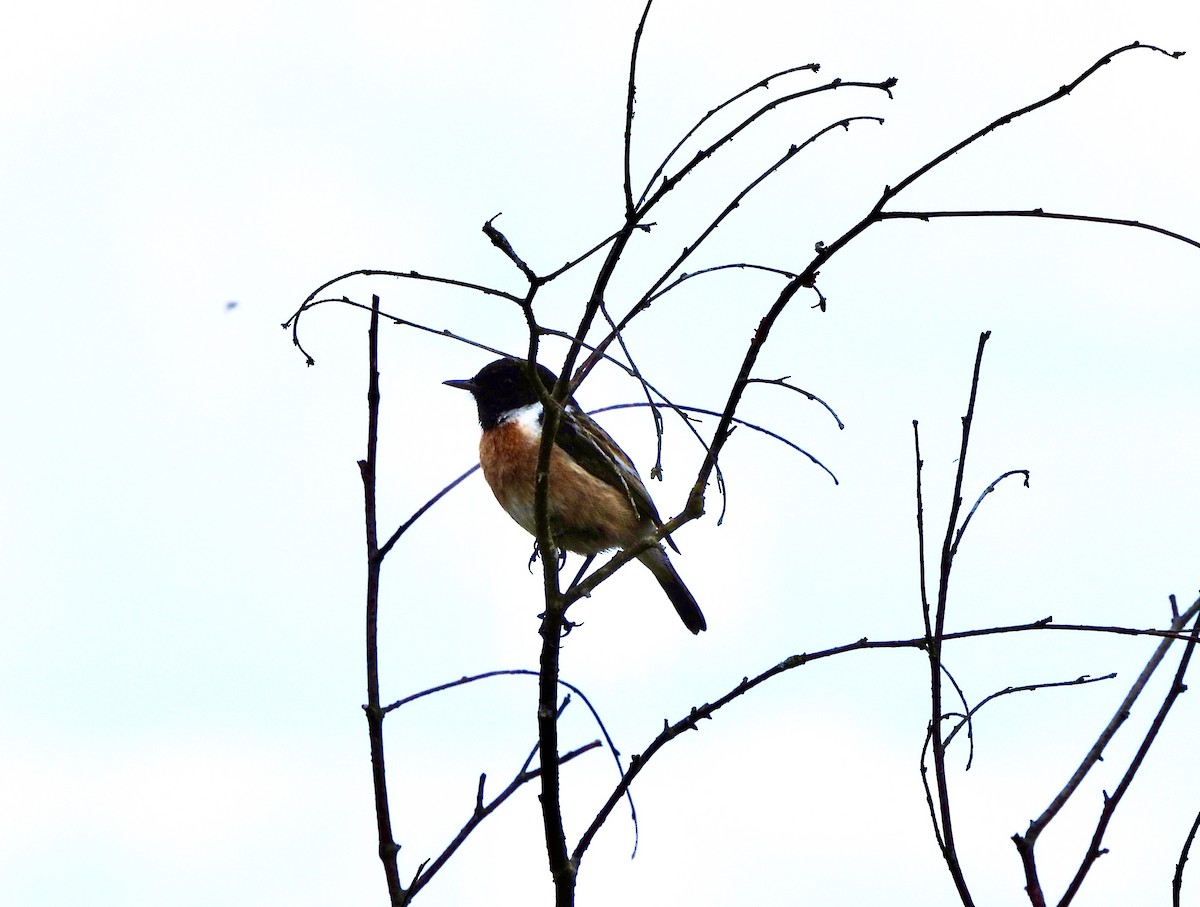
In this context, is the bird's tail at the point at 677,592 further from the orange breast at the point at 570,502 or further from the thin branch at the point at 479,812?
the thin branch at the point at 479,812

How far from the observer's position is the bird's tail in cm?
776

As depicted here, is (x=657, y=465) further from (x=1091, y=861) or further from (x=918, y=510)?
(x=1091, y=861)

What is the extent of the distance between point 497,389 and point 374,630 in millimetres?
4658

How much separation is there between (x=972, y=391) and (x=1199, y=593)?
2.25 feet

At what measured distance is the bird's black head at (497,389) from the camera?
24.2 ft


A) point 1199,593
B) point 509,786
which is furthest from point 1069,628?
point 509,786

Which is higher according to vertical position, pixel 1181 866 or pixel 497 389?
pixel 497 389

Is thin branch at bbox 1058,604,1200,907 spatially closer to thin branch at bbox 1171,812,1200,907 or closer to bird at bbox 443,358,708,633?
thin branch at bbox 1171,812,1200,907

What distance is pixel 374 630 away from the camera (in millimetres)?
2934

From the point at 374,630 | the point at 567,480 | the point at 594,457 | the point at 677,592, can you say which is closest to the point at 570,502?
the point at 567,480

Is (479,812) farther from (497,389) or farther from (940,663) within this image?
(497,389)

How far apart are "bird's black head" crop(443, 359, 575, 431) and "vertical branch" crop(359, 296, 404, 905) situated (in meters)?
4.10

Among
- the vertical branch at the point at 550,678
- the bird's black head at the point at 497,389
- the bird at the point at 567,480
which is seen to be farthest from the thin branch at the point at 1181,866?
the bird's black head at the point at 497,389

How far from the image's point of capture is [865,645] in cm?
291
